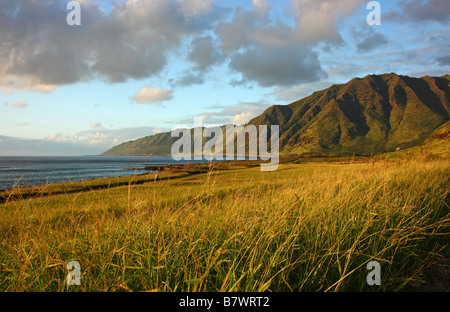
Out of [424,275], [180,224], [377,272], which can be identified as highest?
[180,224]

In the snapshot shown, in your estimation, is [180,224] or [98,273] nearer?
[98,273]

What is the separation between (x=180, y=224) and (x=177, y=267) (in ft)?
3.45

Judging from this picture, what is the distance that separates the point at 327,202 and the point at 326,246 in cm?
185

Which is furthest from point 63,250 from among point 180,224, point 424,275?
point 424,275

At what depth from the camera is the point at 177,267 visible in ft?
10.7

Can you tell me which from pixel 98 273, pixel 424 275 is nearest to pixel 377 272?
pixel 424 275

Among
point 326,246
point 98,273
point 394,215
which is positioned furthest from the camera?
point 394,215

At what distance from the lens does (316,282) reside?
136 inches

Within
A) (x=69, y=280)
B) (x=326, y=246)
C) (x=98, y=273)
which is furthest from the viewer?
(x=326, y=246)
